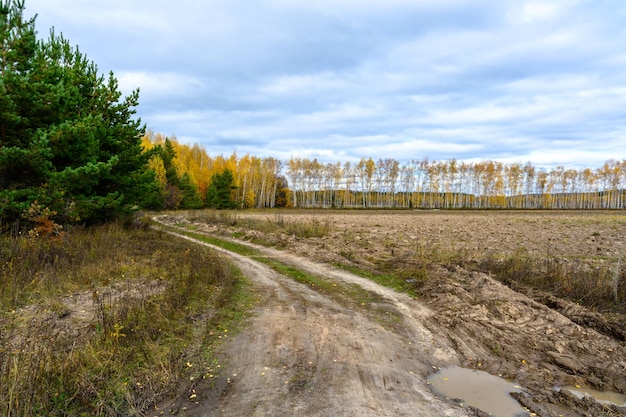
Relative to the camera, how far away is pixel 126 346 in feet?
19.1

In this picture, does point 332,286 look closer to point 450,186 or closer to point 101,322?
point 101,322

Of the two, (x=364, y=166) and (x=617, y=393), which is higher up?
(x=364, y=166)

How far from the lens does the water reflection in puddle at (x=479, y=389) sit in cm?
504

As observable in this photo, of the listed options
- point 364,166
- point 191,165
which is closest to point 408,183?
point 364,166

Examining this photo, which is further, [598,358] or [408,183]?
[408,183]

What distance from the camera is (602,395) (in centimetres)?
555

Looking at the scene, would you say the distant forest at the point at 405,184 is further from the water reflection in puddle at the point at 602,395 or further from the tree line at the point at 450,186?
the water reflection in puddle at the point at 602,395

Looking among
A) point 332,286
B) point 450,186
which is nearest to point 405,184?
point 450,186

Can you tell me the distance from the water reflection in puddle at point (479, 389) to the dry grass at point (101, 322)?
12.9 ft

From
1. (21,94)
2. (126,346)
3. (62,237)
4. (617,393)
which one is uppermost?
(21,94)

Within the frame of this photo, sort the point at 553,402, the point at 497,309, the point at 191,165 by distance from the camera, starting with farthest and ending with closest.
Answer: the point at 191,165, the point at 497,309, the point at 553,402

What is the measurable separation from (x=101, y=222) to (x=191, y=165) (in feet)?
219

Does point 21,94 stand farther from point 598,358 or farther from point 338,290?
point 598,358

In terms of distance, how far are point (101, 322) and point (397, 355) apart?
5.73 metres
